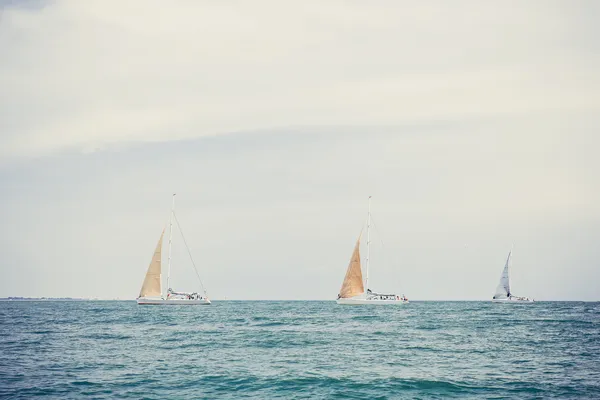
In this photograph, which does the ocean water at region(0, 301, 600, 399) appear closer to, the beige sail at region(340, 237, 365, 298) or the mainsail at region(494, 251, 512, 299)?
the beige sail at region(340, 237, 365, 298)

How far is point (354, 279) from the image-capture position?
114 metres

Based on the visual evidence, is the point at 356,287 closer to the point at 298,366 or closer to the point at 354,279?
the point at 354,279

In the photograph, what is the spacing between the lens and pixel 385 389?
74.9ft

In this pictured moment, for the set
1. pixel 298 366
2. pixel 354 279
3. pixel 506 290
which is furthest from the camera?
pixel 506 290

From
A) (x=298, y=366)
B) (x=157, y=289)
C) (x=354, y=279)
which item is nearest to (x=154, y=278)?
(x=157, y=289)

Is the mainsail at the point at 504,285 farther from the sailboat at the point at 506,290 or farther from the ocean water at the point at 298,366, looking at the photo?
the ocean water at the point at 298,366

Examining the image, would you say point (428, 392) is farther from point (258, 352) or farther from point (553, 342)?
point (553, 342)

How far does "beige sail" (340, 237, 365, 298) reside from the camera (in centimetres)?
11375

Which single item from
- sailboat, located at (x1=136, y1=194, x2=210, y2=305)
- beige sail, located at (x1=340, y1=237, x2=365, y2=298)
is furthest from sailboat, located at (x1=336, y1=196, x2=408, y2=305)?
sailboat, located at (x1=136, y1=194, x2=210, y2=305)

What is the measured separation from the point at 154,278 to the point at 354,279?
139 ft

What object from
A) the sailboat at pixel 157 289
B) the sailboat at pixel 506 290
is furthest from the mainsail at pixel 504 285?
the sailboat at pixel 157 289

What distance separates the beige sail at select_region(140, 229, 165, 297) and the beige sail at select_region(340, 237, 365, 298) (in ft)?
130

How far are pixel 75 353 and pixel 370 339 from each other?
72.0 feet

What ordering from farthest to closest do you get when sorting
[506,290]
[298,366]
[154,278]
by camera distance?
[506,290]
[154,278]
[298,366]
